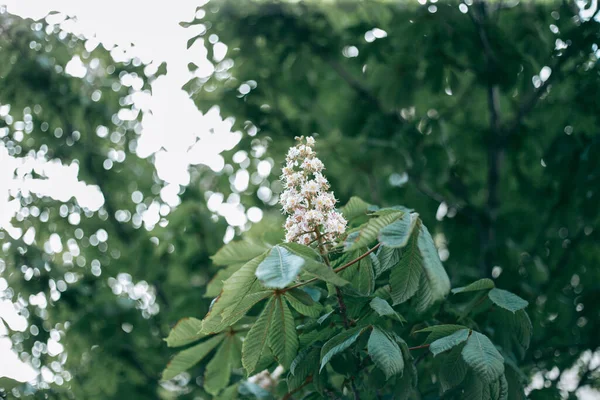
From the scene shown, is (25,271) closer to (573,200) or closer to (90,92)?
(90,92)

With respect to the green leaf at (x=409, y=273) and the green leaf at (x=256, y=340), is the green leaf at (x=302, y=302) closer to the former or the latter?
the green leaf at (x=256, y=340)

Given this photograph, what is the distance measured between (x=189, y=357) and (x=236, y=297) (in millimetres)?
781

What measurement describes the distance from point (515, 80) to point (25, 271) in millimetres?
2917

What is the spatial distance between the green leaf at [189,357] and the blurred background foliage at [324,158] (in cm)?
81

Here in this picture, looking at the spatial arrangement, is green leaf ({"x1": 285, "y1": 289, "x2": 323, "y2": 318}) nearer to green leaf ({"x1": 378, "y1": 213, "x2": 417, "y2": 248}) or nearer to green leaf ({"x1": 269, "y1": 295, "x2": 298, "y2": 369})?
green leaf ({"x1": 269, "y1": 295, "x2": 298, "y2": 369})

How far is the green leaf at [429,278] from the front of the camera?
159cm

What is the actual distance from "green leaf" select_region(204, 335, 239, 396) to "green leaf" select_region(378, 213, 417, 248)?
3.20 ft

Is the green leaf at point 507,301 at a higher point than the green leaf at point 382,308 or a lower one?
lower

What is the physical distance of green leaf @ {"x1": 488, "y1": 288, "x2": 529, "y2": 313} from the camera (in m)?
1.91

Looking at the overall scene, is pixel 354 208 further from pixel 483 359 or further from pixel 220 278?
pixel 483 359

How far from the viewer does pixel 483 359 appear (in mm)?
1687

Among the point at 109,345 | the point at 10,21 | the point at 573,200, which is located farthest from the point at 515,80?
the point at 10,21

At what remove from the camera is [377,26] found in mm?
3766

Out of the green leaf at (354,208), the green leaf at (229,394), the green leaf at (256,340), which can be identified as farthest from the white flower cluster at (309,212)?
the green leaf at (229,394)
